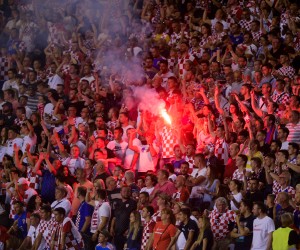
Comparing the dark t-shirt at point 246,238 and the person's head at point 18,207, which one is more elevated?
the dark t-shirt at point 246,238

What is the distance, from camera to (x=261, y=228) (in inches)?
509

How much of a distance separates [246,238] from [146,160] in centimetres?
362

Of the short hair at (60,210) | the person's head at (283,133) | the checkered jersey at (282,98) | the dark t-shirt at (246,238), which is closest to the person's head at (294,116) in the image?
the person's head at (283,133)

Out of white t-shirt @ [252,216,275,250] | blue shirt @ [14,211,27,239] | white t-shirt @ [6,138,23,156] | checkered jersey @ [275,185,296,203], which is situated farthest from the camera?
white t-shirt @ [6,138,23,156]

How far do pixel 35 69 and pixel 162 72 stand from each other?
3.35m

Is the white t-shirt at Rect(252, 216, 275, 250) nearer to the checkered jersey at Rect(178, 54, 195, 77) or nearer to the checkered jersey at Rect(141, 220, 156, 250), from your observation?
the checkered jersey at Rect(141, 220, 156, 250)

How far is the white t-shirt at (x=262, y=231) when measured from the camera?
12.9m

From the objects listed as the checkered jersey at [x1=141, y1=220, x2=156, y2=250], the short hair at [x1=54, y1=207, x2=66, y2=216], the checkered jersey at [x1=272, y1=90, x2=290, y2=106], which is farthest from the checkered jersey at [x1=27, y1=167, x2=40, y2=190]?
the checkered jersey at [x1=272, y1=90, x2=290, y2=106]

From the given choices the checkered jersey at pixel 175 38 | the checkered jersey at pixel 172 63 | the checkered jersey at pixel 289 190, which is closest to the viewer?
the checkered jersey at pixel 289 190

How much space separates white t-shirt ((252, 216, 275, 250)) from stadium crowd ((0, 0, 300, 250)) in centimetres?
2

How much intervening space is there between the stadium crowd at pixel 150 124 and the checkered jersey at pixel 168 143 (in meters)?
0.02

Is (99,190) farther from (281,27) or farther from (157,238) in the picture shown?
(281,27)

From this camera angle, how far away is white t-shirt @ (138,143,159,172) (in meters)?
A: 16.3

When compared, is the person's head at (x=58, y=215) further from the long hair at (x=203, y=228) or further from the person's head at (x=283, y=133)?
the person's head at (x=283, y=133)
